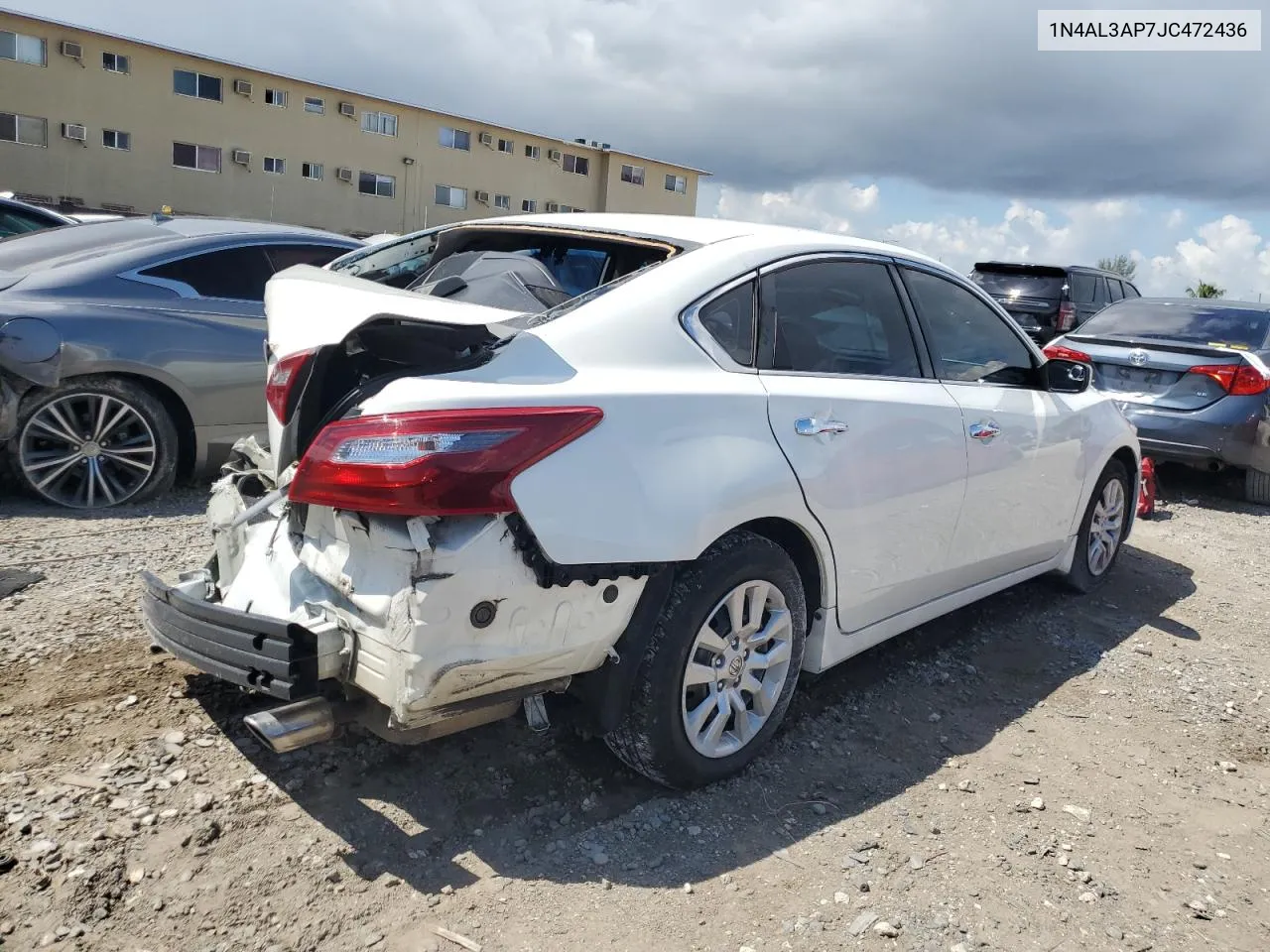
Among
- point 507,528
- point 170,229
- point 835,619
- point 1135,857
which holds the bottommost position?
point 1135,857

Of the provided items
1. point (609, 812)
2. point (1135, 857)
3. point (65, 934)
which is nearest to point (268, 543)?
point (65, 934)

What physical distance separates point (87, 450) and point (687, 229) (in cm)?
380

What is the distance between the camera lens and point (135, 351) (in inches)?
213

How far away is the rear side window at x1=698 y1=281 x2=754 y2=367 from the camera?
310cm

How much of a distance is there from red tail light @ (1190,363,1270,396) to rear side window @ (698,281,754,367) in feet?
20.0

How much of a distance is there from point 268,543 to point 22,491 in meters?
3.71

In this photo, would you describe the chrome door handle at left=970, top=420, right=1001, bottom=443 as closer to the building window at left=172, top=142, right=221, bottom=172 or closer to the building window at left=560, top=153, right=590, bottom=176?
the building window at left=172, top=142, right=221, bottom=172

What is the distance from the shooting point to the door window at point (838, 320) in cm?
334

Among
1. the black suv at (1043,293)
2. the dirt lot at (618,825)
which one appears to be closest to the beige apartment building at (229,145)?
the black suv at (1043,293)

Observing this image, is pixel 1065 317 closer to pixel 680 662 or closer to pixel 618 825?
pixel 680 662

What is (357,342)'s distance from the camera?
267 cm

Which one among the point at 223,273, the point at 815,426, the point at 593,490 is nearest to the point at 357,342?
the point at 593,490

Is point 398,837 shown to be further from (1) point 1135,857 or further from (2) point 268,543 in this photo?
(1) point 1135,857

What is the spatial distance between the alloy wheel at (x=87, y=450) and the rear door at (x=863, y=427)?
12.8 feet
